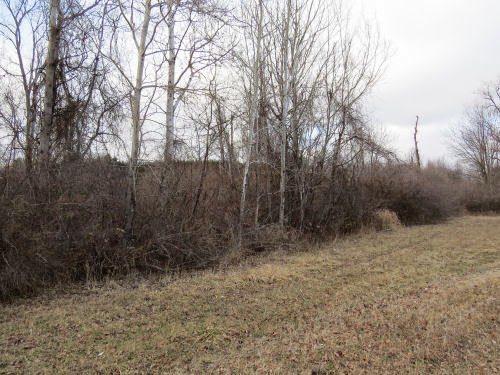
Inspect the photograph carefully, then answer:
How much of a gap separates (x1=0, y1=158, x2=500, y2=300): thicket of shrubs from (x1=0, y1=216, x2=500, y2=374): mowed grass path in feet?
2.55

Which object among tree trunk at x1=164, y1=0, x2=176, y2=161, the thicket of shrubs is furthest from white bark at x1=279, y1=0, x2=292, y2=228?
tree trunk at x1=164, y1=0, x2=176, y2=161

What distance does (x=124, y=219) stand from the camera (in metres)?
8.23

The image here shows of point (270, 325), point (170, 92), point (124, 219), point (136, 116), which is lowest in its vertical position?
point (270, 325)

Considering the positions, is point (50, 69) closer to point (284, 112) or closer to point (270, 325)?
point (284, 112)

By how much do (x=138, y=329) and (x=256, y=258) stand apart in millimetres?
5451

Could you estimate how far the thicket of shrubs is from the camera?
664 cm

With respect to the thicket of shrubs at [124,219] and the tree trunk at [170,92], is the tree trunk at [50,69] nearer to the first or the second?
the thicket of shrubs at [124,219]

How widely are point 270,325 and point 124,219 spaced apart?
14.4 ft

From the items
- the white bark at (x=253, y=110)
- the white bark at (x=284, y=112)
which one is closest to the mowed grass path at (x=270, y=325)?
the white bark at (x=253, y=110)

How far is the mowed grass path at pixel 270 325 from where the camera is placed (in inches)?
155

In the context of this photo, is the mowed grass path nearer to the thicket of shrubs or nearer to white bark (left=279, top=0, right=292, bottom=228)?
the thicket of shrubs

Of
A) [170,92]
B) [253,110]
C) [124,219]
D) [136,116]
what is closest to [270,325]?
[124,219]

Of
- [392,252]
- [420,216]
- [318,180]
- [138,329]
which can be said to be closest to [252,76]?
[318,180]

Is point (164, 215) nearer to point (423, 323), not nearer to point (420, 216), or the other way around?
point (423, 323)
